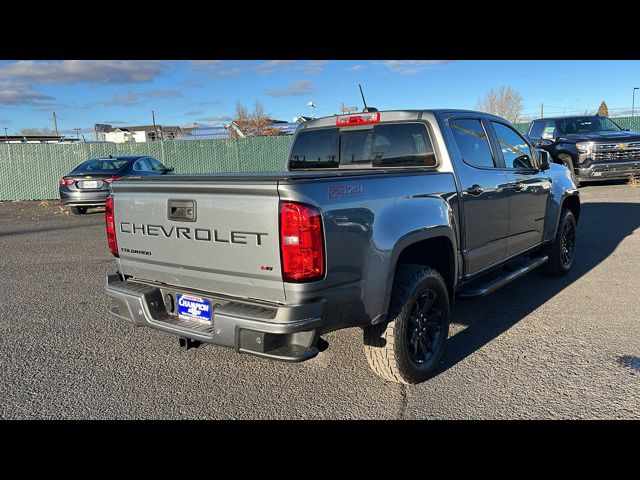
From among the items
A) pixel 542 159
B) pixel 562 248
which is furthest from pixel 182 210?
pixel 562 248

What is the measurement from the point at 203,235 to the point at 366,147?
1.99m

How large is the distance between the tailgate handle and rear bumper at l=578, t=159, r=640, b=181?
13316 mm

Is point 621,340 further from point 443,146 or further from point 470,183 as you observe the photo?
point 443,146

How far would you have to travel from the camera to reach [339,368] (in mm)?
3867

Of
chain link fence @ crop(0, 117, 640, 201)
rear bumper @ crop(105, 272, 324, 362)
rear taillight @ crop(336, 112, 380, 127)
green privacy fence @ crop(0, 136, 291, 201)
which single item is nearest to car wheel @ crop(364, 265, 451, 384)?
rear bumper @ crop(105, 272, 324, 362)

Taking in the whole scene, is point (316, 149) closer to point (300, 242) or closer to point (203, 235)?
point (203, 235)

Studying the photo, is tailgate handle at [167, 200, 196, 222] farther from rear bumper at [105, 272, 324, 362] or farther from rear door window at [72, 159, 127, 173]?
rear door window at [72, 159, 127, 173]

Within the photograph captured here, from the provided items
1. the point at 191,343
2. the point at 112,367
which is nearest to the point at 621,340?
the point at 191,343

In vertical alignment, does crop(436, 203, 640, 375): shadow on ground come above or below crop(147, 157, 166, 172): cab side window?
below

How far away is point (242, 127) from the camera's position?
45.4 meters

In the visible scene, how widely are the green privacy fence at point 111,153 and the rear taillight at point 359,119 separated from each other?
499 inches

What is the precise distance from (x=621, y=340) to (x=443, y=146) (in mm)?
2232

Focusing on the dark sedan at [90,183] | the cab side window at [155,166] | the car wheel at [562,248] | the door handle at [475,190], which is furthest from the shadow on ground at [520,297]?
the cab side window at [155,166]

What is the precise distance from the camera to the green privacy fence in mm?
18234
